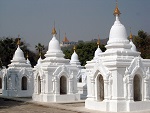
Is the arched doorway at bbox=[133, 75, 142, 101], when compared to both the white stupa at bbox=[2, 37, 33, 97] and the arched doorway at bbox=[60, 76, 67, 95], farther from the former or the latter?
the white stupa at bbox=[2, 37, 33, 97]

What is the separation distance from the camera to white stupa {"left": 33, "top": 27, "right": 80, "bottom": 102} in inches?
1085

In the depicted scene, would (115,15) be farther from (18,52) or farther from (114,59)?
(18,52)

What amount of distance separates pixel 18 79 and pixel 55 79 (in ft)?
30.2

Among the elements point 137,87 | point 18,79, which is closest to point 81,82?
point 18,79

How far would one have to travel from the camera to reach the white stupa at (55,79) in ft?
90.4

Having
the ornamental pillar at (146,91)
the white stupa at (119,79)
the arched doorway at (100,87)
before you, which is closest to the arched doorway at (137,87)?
the white stupa at (119,79)

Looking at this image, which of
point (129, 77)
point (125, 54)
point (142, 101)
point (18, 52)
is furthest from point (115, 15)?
point (18, 52)

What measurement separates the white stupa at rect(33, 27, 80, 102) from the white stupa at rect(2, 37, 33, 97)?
6.26 meters

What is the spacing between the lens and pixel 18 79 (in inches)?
1395

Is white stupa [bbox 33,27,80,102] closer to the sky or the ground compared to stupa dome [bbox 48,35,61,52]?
closer to the ground

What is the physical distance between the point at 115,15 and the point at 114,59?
4060 millimetres

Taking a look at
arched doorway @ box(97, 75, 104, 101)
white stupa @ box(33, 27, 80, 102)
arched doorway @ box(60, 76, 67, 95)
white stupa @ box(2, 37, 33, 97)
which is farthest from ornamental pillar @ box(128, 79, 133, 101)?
white stupa @ box(2, 37, 33, 97)

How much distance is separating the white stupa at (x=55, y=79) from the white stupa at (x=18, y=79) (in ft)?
20.5

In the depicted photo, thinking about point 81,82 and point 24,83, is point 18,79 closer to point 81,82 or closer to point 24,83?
point 24,83
